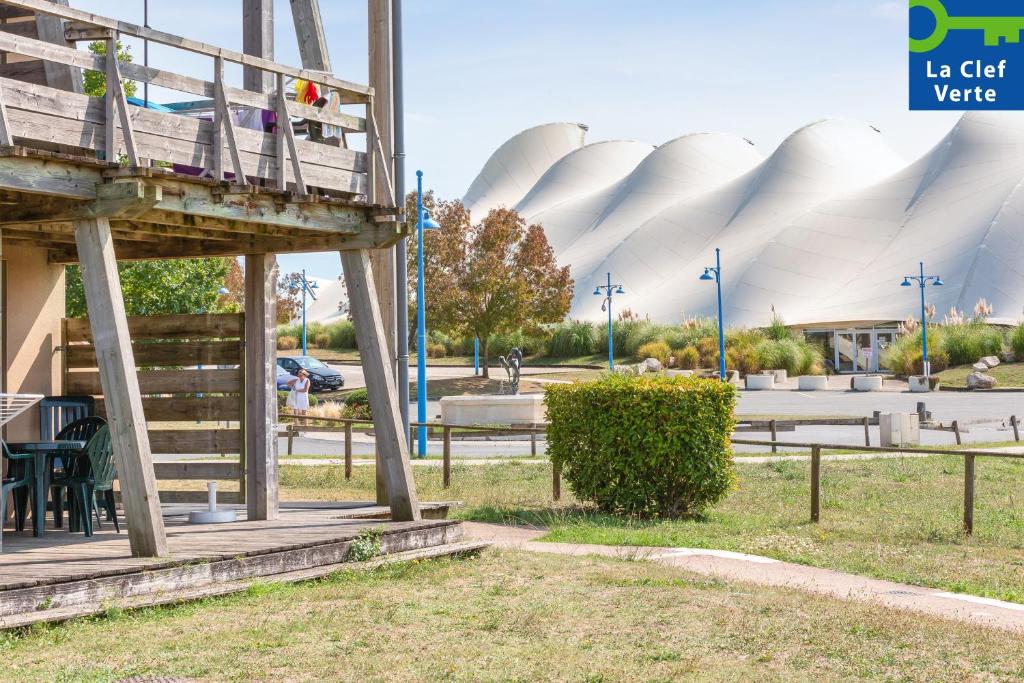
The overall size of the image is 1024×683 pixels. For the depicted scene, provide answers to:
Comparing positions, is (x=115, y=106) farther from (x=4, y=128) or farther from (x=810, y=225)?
(x=810, y=225)

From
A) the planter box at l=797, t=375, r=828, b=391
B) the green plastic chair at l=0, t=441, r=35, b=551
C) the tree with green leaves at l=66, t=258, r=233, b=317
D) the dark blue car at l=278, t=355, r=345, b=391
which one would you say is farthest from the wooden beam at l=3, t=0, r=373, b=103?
the planter box at l=797, t=375, r=828, b=391

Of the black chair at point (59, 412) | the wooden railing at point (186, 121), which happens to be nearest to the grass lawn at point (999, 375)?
the wooden railing at point (186, 121)

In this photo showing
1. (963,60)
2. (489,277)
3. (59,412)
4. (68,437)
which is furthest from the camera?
(489,277)

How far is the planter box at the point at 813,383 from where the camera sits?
48.9 meters

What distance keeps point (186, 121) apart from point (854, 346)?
60.9 metres

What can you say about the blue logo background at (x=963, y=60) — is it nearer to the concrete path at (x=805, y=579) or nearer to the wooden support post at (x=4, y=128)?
the concrete path at (x=805, y=579)

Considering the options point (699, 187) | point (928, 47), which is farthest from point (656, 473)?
point (699, 187)

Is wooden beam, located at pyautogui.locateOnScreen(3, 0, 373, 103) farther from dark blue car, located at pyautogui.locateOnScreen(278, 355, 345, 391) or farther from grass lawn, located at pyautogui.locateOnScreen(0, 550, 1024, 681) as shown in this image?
dark blue car, located at pyautogui.locateOnScreen(278, 355, 345, 391)

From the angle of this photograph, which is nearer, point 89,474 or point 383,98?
point 89,474

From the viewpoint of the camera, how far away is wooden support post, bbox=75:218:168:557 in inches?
340

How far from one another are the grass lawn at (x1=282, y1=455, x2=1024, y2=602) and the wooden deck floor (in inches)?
80.8

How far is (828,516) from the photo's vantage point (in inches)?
551

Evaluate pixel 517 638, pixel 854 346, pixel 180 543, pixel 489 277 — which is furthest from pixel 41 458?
pixel 854 346

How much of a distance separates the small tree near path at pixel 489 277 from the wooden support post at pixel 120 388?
4016cm
